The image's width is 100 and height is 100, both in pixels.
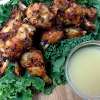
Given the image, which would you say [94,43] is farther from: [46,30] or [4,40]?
[4,40]

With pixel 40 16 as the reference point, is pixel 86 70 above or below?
below

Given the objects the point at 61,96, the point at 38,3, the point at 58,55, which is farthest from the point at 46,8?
the point at 61,96

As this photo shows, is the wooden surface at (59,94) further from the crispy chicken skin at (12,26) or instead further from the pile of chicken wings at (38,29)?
the crispy chicken skin at (12,26)

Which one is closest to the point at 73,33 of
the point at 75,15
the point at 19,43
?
the point at 75,15

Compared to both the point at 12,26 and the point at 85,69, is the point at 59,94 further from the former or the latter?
the point at 12,26

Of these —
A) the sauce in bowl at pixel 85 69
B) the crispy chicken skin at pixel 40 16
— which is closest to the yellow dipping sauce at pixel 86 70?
the sauce in bowl at pixel 85 69
